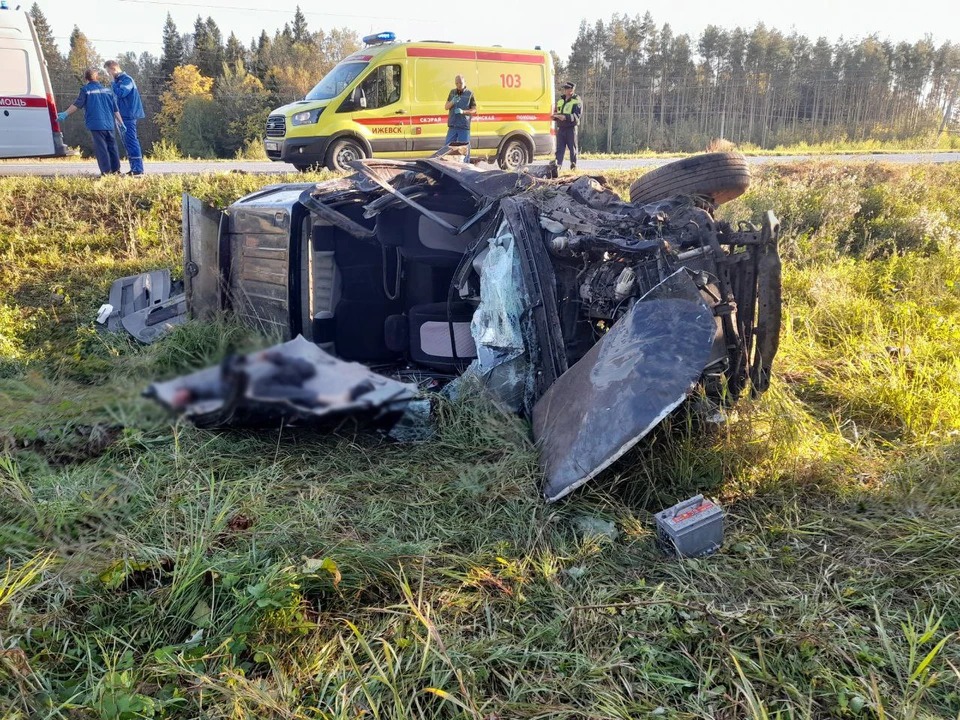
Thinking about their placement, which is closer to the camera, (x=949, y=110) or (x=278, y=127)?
(x=278, y=127)

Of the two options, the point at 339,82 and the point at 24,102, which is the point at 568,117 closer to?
the point at 339,82

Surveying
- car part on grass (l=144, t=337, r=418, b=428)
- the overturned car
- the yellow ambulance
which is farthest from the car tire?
the yellow ambulance

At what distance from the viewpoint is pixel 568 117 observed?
41.5 ft

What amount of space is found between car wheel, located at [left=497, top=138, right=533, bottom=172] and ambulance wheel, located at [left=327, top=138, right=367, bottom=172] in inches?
106

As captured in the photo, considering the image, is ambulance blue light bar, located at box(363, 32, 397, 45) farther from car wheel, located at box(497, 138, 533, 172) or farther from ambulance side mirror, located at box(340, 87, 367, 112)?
car wheel, located at box(497, 138, 533, 172)

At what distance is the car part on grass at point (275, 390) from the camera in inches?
16.7

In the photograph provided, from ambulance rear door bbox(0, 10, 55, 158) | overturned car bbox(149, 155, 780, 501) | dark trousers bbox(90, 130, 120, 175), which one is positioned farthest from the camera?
ambulance rear door bbox(0, 10, 55, 158)

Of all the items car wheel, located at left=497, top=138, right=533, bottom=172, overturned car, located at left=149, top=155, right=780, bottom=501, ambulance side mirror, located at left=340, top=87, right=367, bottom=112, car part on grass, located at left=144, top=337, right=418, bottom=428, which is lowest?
overturned car, located at left=149, top=155, right=780, bottom=501

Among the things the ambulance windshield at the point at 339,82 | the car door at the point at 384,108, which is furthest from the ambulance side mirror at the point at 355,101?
the ambulance windshield at the point at 339,82

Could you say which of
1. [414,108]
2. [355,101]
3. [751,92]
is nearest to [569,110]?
[414,108]

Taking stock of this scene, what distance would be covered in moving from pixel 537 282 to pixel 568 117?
10049mm

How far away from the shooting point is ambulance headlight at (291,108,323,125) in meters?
10.4

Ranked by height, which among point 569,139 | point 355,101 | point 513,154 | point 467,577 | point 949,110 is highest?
point 949,110

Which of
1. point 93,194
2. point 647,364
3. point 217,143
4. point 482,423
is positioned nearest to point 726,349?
point 647,364
